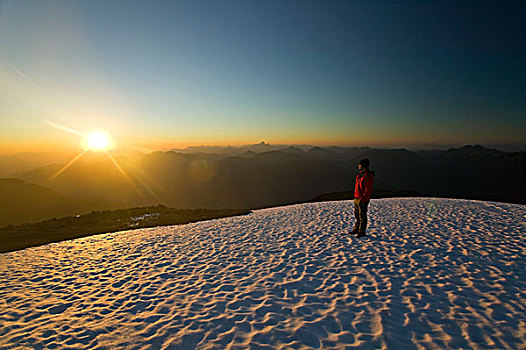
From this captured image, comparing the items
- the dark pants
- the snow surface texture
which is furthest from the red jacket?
the snow surface texture

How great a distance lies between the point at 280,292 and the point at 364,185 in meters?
5.99

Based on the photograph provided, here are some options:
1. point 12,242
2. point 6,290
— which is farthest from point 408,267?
point 12,242

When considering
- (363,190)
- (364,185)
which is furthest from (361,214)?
(364,185)

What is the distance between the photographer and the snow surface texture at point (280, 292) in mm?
4969

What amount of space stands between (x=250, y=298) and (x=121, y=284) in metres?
4.23

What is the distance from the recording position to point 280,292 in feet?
21.7

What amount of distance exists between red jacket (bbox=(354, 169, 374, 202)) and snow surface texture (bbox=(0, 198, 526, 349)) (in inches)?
74.5

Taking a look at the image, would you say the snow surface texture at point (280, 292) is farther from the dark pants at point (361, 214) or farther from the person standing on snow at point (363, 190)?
the person standing on snow at point (363, 190)

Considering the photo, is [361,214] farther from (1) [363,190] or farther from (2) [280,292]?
(2) [280,292]

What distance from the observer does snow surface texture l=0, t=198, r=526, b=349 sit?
4.97 m

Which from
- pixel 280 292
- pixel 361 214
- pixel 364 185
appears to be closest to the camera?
pixel 280 292

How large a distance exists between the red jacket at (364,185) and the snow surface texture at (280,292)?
189 cm

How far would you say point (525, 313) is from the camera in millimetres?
5398

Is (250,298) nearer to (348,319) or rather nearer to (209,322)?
(209,322)
